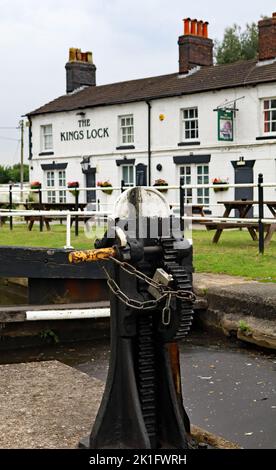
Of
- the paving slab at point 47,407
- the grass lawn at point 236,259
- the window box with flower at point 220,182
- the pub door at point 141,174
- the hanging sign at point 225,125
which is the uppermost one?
the hanging sign at point 225,125

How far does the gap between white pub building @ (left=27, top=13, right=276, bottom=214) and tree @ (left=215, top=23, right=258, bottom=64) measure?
18931 millimetres

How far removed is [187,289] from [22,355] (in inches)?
162

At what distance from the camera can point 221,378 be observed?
6223mm

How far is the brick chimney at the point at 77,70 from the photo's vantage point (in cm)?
3144

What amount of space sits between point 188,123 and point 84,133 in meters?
5.27

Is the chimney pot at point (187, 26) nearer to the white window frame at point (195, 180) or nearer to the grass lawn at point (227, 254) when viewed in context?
the white window frame at point (195, 180)

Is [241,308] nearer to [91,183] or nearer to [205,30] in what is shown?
[91,183]

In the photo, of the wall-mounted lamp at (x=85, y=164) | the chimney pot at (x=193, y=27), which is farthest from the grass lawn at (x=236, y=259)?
the wall-mounted lamp at (x=85, y=164)

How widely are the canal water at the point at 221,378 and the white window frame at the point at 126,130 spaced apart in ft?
62.1

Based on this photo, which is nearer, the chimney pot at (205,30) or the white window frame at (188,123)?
the white window frame at (188,123)

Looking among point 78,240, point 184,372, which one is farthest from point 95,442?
point 78,240

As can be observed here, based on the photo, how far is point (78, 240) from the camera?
14383mm

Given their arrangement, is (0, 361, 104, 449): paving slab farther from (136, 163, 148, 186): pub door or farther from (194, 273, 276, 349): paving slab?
(136, 163, 148, 186): pub door

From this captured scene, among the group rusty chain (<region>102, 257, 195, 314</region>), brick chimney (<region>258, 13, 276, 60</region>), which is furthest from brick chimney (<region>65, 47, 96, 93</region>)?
Result: rusty chain (<region>102, 257, 195, 314</region>)
